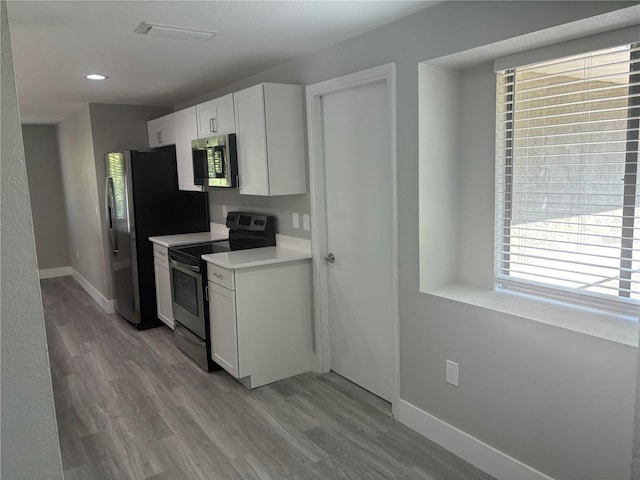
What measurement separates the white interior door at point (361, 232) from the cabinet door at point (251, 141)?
435mm

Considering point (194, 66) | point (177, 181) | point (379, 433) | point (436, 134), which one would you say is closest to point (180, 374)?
point (379, 433)

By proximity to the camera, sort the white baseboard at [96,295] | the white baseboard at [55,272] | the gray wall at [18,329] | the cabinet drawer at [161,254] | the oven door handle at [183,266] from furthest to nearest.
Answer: the white baseboard at [55,272] < the white baseboard at [96,295] < the cabinet drawer at [161,254] < the oven door handle at [183,266] < the gray wall at [18,329]

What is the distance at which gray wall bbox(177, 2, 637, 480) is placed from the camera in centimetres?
197

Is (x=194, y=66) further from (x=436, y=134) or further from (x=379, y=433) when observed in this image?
(x=379, y=433)

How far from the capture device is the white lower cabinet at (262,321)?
3.40 m

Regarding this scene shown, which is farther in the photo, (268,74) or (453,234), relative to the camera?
(268,74)

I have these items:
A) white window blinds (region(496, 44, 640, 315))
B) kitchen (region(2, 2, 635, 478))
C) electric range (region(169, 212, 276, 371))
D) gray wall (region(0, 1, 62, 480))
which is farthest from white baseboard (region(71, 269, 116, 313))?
gray wall (region(0, 1, 62, 480))

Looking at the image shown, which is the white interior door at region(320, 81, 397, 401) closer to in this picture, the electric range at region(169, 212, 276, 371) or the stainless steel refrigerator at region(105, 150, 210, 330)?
the electric range at region(169, 212, 276, 371)

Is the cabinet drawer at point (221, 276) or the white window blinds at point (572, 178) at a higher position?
the white window blinds at point (572, 178)

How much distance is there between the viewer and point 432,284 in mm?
2762

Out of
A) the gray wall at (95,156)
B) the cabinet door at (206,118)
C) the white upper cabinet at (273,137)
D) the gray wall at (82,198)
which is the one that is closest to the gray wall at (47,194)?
the gray wall at (82,198)

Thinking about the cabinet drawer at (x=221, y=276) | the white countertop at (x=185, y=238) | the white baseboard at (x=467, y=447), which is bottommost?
the white baseboard at (x=467, y=447)

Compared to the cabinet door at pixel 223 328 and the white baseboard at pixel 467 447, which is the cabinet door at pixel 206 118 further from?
the white baseboard at pixel 467 447

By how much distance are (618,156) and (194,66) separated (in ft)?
9.33
